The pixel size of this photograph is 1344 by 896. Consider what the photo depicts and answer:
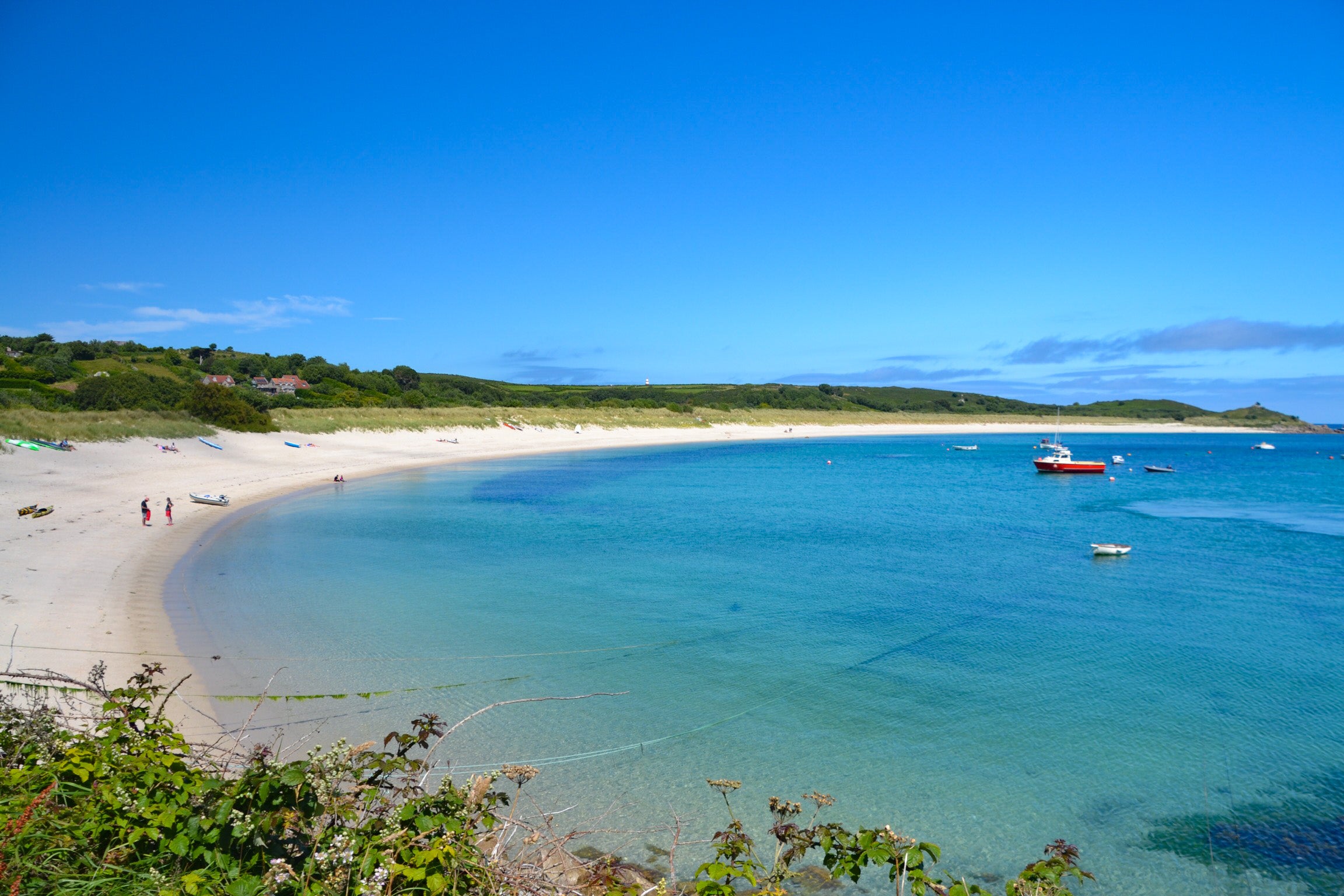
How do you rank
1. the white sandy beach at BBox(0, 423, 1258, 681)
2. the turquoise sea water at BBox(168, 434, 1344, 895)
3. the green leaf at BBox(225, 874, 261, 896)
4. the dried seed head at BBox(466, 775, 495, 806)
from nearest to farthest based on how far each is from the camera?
the green leaf at BBox(225, 874, 261, 896), the dried seed head at BBox(466, 775, 495, 806), the turquoise sea water at BBox(168, 434, 1344, 895), the white sandy beach at BBox(0, 423, 1258, 681)

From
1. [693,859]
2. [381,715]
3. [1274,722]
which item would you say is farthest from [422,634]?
[1274,722]

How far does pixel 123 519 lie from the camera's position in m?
20.2

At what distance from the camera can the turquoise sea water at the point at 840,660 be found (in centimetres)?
734

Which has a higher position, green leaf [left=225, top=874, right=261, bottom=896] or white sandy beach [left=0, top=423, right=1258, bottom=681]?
green leaf [left=225, top=874, right=261, bottom=896]

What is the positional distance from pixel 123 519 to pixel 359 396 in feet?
171

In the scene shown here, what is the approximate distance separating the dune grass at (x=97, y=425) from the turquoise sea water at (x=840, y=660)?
11.5m

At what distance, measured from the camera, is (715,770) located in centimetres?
774

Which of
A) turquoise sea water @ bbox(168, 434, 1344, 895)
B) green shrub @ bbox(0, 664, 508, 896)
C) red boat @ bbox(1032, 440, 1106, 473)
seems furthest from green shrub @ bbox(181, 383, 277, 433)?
red boat @ bbox(1032, 440, 1106, 473)

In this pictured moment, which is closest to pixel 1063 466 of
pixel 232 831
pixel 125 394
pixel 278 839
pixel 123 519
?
pixel 123 519

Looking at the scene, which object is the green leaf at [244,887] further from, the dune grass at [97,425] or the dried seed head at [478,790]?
the dune grass at [97,425]

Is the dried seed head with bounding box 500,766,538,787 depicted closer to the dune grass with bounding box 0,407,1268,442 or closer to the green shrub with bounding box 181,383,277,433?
the dune grass with bounding box 0,407,1268,442

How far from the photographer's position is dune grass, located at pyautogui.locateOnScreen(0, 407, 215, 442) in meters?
28.1

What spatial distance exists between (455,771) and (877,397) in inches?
6006

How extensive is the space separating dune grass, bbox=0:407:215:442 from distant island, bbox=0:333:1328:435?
35 centimetres
